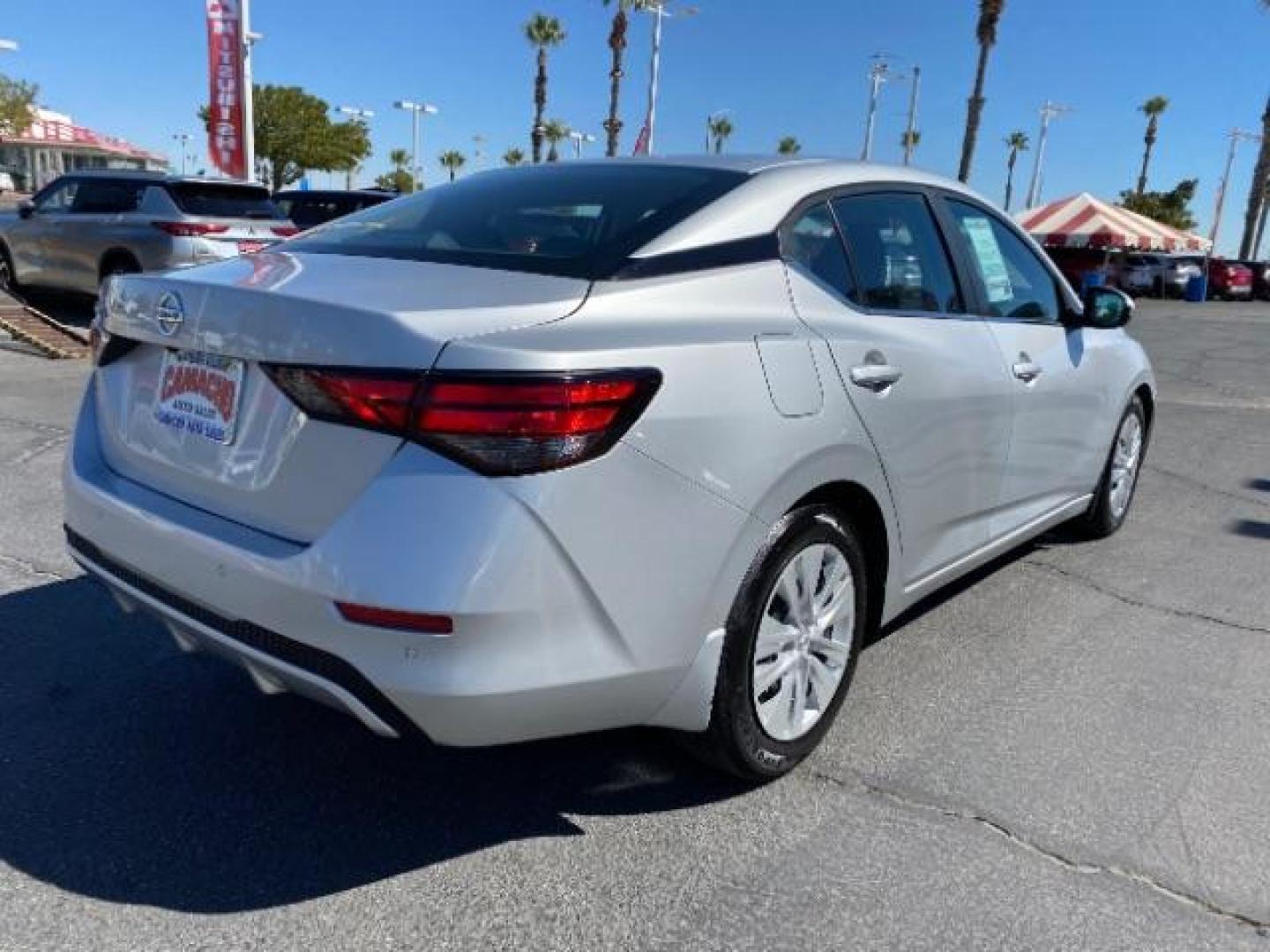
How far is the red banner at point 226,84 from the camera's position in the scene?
1752 cm

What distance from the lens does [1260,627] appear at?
4.20 meters

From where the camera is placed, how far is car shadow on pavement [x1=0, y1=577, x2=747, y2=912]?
7.95ft

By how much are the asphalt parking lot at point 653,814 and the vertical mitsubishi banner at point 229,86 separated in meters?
15.6

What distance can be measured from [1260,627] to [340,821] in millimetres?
3552

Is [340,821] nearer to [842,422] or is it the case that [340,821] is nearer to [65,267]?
[842,422]

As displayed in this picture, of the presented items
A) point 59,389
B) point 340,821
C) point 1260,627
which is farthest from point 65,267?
point 1260,627

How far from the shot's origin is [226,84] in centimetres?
1761

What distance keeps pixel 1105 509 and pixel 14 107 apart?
207ft

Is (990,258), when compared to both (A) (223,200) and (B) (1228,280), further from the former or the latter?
(B) (1228,280)

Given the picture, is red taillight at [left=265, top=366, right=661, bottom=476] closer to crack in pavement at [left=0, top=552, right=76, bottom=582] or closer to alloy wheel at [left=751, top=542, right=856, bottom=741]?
alloy wheel at [left=751, top=542, right=856, bottom=741]

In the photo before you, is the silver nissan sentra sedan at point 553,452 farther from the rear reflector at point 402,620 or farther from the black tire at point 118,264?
the black tire at point 118,264

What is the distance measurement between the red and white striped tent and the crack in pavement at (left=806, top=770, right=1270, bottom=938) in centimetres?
2984

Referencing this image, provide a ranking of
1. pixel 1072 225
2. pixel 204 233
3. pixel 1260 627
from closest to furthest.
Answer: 1. pixel 1260 627
2. pixel 204 233
3. pixel 1072 225

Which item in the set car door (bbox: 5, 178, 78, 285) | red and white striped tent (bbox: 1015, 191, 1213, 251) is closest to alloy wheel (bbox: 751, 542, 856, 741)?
car door (bbox: 5, 178, 78, 285)
